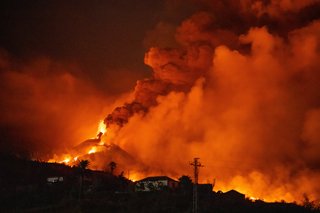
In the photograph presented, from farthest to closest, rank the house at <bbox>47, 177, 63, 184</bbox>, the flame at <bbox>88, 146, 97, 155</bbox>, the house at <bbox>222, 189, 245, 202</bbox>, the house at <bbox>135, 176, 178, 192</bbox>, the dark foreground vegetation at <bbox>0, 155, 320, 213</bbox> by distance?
the flame at <bbox>88, 146, 97, 155</bbox>
the house at <bbox>47, 177, 63, 184</bbox>
the house at <bbox>135, 176, 178, 192</bbox>
the house at <bbox>222, 189, 245, 202</bbox>
the dark foreground vegetation at <bbox>0, 155, 320, 213</bbox>

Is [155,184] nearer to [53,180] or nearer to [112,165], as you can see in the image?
[53,180]

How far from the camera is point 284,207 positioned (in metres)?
64.1

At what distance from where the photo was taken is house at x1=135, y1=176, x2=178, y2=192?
83.7 m

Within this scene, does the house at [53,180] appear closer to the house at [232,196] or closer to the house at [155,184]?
the house at [155,184]

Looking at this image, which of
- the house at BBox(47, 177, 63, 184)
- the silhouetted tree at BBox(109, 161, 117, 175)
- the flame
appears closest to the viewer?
the house at BBox(47, 177, 63, 184)

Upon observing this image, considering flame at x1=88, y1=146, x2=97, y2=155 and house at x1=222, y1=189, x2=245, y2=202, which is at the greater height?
flame at x1=88, y1=146, x2=97, y2=155

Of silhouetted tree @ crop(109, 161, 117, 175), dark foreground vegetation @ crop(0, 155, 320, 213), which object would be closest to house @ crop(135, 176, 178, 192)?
dark foreground vegetation @ crop(0, 155, 320, 213)

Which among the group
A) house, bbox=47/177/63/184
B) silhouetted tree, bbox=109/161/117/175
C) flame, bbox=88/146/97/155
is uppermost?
flame, bbox=88/146/97/155

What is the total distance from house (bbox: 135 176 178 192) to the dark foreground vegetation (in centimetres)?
149

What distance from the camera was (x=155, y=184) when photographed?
8656 centimetres

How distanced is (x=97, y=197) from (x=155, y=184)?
45.2 ft

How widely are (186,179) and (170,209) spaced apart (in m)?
19.1

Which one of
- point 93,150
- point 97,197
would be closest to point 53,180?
point 97,197

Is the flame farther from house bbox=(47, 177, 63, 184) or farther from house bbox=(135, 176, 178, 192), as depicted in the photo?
house bbox=(135, 176, 178, 192)
